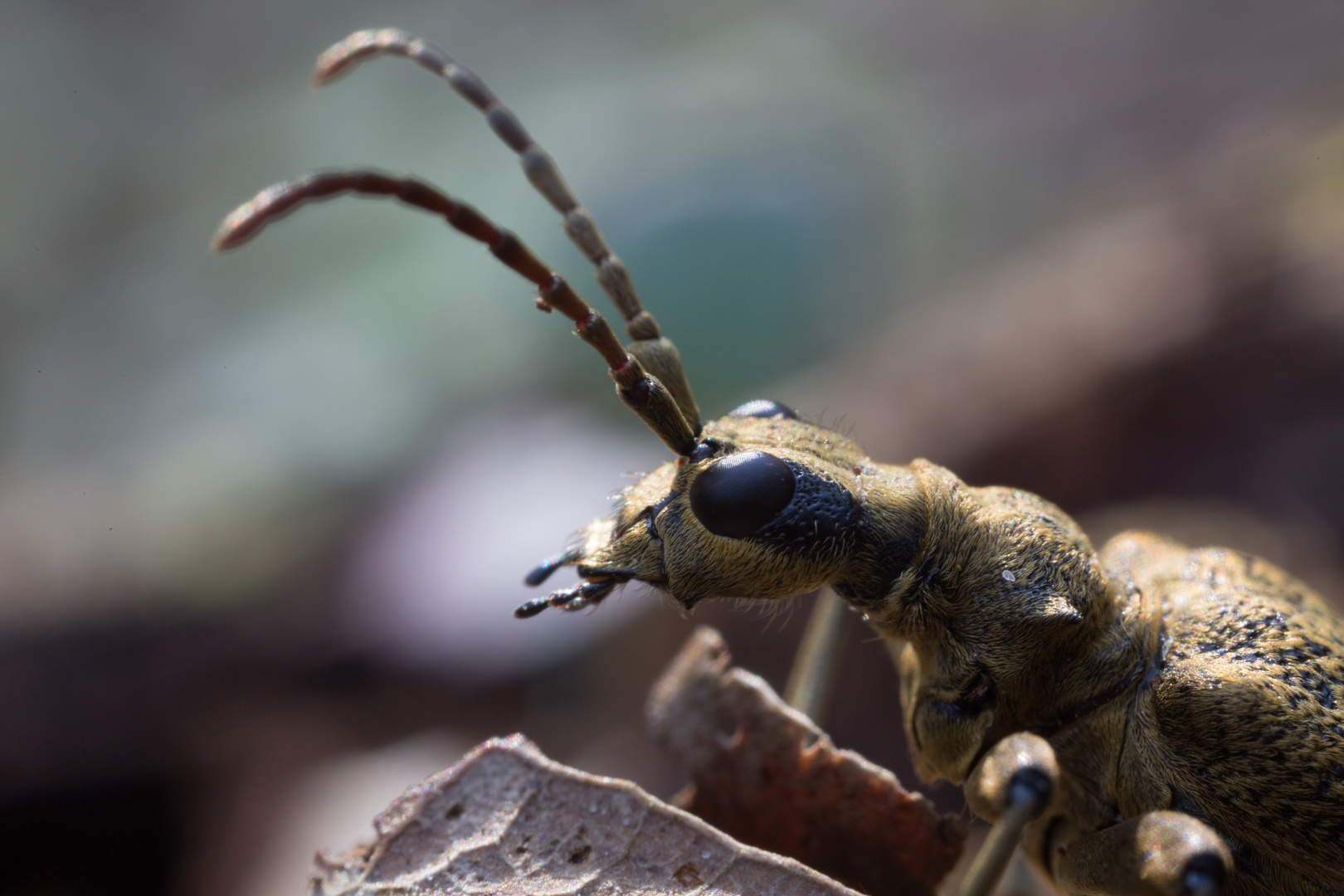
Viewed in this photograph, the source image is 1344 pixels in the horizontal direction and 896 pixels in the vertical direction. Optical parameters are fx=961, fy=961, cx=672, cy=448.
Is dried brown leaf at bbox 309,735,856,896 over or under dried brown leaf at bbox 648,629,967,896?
under

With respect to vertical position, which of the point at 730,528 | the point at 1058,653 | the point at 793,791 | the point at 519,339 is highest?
the point at 519,339

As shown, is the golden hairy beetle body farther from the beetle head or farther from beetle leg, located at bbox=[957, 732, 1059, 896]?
beetle leg, located at bbox=[957, 732, 1059, 896]

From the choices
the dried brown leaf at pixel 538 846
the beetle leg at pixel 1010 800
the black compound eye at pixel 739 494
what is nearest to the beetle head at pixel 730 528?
the black compound eye at pixel 739 494

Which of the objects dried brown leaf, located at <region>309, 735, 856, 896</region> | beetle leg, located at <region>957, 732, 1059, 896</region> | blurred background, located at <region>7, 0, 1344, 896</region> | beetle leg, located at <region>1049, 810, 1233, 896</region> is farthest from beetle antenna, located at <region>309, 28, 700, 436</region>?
blurred background, located at <region>7, 0, 1344, 896</region>

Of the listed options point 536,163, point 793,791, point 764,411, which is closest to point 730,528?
point 764,411

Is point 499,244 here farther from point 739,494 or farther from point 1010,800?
point 1010,800

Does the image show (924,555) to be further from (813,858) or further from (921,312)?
(921,312)
